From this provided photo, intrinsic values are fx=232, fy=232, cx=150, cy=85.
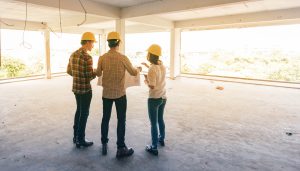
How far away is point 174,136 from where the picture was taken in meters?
3.66

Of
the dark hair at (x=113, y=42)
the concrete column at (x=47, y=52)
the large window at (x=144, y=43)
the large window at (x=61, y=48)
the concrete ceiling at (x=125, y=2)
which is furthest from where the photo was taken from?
the large window at (x=61, y=48)

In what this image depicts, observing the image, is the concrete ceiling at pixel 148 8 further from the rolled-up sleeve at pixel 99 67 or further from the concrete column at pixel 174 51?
the rolled-up sleeve at pixel 99 67

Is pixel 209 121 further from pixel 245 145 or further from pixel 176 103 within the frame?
pixel 176 103

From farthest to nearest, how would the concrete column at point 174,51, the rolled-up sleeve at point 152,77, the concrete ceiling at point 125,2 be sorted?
the concrete column at point 174,51 < the concrete ceiling at point 125,2 < the rolled-up sleeve at point 152,77

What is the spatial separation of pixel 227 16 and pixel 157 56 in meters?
7.39

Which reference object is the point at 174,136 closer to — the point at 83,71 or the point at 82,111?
the point at 82,111

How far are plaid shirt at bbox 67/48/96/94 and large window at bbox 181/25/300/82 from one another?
29.6 ft

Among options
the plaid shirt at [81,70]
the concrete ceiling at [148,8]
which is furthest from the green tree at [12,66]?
the plaid shirt at [81,70]

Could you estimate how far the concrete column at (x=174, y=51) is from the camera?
11080mm

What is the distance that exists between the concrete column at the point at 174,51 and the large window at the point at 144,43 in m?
1.38

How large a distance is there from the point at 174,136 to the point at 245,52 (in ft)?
28.9

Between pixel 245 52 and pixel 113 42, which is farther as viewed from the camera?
pixel 245 52

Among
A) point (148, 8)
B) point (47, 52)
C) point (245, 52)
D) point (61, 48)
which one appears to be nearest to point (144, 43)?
point (61, 48)

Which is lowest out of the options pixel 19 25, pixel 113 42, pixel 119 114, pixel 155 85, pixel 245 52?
pixel 119 114
